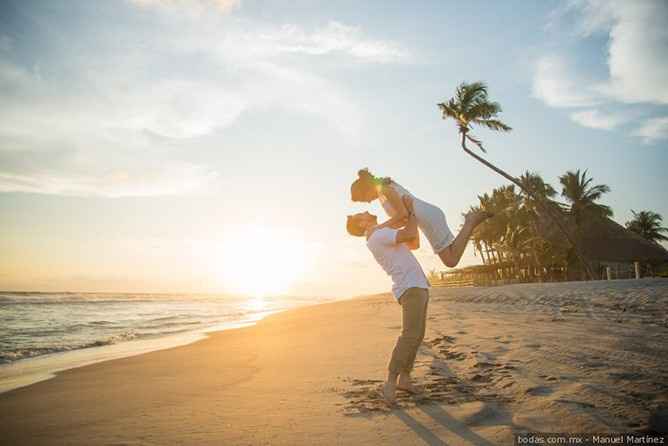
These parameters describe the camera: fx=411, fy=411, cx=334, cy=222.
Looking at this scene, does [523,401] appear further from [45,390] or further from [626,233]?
[626,233]

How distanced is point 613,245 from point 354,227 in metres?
36.2

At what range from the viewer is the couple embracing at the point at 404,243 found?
3.48 metres

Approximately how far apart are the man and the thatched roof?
34.6 m

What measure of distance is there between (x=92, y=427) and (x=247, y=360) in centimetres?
316

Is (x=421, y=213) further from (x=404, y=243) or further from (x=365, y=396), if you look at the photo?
(x=365, y=396)

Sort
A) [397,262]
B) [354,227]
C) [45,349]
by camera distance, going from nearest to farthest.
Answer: [397,262], [354,227], [45,349]

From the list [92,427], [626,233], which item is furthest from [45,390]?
[626,233]

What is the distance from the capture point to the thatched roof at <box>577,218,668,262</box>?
103ft

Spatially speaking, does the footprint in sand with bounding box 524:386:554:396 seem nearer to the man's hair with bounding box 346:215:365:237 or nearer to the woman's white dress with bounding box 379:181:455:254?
the woman's white dress with bounding box 379:181:455:254

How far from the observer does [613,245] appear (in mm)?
32656

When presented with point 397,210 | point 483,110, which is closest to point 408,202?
point 397,210

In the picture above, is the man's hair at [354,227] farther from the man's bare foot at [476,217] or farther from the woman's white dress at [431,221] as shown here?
the man's bare foot at [476,217]

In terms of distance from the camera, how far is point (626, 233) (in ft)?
110

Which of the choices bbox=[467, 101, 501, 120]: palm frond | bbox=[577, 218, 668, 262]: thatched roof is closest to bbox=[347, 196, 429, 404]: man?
bbox=[467, 101, 501, 120]: palm frond
